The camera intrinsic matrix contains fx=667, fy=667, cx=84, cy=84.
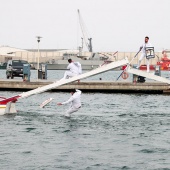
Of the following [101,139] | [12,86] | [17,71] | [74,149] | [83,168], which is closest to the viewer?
[83,168]

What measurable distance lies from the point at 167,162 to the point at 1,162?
628cm

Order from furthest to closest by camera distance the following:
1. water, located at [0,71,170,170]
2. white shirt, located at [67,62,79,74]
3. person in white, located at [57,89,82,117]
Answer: white shirt, located at [67,62,79,74] → person in white, located at [57,89,82,117] → water, located at [0,71,170,170]

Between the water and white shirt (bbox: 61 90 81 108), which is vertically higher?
white shirt (bbox: 61 90 81 108)

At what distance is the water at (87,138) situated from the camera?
25203 millimetres

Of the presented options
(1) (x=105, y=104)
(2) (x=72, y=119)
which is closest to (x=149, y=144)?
(2) (x=72, y=119)

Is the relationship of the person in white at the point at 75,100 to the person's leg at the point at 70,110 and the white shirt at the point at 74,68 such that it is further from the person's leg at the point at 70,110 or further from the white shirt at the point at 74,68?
the white shirt at the point at 74,68

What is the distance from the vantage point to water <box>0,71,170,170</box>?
25.2 meters

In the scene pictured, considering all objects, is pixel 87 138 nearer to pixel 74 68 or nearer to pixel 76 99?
pixel 76 99

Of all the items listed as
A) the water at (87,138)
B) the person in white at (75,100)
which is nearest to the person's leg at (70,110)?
the person in white at (75,100)

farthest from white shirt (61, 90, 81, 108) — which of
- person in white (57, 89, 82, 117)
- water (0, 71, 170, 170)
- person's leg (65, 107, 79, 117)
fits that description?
water (0, 71, 170, 170)

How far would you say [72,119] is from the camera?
1521 inches

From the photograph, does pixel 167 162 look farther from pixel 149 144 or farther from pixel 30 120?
pixel 30 120

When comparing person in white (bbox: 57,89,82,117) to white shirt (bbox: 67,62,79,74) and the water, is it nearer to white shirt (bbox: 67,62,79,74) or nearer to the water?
the water

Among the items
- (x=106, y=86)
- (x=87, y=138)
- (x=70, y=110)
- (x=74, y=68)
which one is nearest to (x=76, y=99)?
(x=70, y=110)
